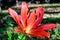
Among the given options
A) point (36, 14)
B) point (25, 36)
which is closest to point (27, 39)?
point (25, 36)

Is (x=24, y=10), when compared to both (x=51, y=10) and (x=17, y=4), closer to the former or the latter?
(x=51, y=10)

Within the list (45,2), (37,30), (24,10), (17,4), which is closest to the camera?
(37,30)

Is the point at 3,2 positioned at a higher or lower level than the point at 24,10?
lower

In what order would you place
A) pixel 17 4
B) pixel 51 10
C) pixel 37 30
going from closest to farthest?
pixel 37 30 < pixel 51 10 < pixel 17 4

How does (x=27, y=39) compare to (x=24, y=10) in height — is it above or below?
below

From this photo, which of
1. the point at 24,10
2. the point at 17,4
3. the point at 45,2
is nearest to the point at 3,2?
the point at 17,4

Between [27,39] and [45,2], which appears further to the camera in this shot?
[45,2]

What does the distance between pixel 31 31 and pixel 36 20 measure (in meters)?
0.06

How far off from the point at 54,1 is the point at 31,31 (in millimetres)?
9921

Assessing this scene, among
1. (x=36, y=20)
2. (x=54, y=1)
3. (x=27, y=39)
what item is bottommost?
(x=54, y=1)

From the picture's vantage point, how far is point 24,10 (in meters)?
1.29

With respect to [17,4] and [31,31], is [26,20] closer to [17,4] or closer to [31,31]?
[31,31]

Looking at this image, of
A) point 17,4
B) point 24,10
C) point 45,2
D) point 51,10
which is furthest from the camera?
point 45,2

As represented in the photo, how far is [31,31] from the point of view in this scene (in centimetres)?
121
